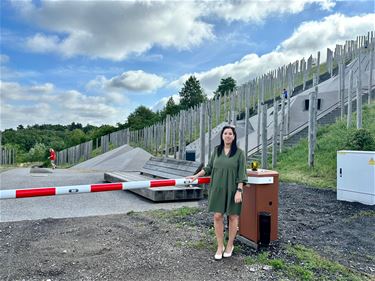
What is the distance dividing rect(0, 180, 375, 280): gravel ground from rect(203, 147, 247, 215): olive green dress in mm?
553

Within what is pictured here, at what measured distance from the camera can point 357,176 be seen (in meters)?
6.10

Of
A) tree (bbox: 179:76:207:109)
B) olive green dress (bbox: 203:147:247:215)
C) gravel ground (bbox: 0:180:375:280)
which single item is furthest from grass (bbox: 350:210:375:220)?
tree (bbox: 179:76:207:109)

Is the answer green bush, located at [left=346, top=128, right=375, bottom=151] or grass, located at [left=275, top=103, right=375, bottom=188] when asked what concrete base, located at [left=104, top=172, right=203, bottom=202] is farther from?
green bush, located at [left=346, top=128, right=375, bottom=151]

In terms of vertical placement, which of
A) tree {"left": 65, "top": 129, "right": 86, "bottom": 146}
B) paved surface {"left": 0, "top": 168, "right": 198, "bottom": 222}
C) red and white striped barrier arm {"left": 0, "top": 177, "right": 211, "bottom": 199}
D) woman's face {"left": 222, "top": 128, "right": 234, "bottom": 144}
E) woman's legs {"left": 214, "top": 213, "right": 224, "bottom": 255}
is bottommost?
paved surface {"left": 0, "top": 168, "right": 198, "bottom": 222}

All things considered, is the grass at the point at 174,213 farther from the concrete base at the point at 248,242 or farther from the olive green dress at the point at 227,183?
the olive green dress at the point at 227,183

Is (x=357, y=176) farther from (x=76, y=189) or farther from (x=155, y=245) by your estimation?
(x=76, y=189)

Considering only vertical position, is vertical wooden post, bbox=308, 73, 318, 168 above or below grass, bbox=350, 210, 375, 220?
above

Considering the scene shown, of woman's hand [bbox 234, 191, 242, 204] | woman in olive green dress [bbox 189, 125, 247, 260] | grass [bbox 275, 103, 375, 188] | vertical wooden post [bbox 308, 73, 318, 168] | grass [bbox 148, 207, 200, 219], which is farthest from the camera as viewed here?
vertical wooden post [bbox 308, 73, 318, 168]

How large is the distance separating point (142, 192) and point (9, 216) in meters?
2.83

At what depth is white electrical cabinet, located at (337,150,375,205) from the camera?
5887 millimetres

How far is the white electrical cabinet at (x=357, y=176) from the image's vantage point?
589 centimetres

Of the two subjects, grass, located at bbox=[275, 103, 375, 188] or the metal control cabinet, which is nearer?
the metal control cabinet

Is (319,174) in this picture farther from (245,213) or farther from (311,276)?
(311,276)

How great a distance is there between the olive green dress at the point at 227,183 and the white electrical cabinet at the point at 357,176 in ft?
12.0
